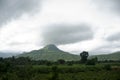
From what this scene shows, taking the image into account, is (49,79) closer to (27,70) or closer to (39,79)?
(39,79)

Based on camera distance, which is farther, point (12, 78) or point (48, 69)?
point (48, 69)

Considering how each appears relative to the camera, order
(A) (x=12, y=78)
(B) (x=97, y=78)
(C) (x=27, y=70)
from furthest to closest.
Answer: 1. (B) (x=97, y=78)
2. (A) (x=12, y=78)
3. (C) (x=27, y=70)

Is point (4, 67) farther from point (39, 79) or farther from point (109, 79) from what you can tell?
point (109, 79)

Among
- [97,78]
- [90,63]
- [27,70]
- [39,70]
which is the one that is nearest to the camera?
[27,70]

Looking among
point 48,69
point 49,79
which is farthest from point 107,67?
point 49,79

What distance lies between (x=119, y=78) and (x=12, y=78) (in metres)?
51.9

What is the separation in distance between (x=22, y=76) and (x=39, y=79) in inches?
536

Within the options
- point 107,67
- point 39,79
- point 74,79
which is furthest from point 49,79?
point 107,67

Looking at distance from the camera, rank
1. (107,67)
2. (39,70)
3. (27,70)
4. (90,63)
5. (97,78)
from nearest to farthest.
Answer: (27,70), (97,78), (39,70), (107,67), (90,63)

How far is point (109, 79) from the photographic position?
313ft

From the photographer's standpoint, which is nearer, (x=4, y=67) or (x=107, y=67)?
(x=4, y=67)

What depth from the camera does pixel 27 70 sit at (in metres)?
83.9

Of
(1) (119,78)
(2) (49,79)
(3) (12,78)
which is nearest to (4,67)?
(3) (12,78)

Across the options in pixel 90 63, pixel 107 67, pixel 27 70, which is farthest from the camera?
pixel 90 63
